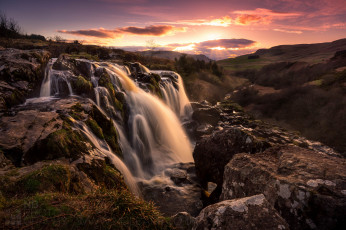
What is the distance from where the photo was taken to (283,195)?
12.6 ft

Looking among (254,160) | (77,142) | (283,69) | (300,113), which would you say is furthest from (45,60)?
(283,69)

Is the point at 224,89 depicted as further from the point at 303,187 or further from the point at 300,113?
the point at 303,187

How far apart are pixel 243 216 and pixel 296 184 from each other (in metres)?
1.74

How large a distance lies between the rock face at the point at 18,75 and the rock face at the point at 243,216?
39.0 ft

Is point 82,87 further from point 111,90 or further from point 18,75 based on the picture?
point 18,75

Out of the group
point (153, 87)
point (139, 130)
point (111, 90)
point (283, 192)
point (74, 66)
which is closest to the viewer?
point (283, 192)

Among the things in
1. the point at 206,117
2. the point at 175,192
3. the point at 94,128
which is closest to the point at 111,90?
the point at 94,128

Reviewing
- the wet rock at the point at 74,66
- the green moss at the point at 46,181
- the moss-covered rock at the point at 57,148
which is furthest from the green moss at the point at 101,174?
the wet rock at the point at 74,66

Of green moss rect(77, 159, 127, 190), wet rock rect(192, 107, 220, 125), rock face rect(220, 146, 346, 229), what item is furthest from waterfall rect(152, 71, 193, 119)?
rock face rect(220, 146, 346, 229)

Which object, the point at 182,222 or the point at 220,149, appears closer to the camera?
the point at 182,222

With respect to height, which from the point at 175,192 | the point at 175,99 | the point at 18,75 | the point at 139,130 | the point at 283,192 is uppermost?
the point at 18,75

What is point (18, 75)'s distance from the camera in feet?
44.1

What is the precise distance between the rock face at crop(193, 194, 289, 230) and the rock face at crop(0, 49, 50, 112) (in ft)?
39.0

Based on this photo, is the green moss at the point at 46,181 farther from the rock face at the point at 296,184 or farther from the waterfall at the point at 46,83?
the waterfall at the point at 46,83
